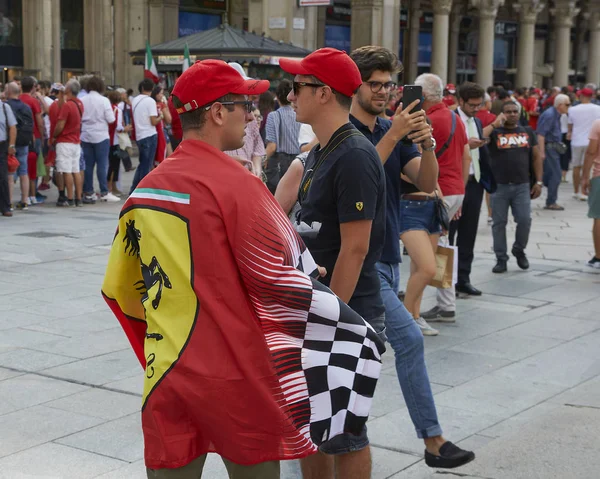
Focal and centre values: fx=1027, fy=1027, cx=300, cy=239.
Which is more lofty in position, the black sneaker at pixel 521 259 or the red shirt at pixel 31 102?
the red shirt at pixel 31 102

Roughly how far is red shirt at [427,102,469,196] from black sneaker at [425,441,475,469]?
13.1ft

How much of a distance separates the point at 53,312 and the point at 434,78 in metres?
3.50

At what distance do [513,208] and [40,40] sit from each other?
73.6ft

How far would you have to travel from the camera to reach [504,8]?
54.7 meters

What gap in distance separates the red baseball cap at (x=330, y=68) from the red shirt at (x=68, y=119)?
11.2 meters

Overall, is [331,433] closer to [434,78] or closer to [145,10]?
[434,78]

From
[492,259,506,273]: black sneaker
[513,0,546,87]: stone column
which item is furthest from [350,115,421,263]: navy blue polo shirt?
[513,0,546,87]: stone column

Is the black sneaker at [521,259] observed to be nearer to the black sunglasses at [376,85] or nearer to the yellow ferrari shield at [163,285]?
the black sunglasses at [376,85]

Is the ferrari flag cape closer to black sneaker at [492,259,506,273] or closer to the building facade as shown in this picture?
black sneaker at [492,259,506,273]

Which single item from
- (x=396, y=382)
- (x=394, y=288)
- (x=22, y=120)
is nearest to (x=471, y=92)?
(x=396, y=382)

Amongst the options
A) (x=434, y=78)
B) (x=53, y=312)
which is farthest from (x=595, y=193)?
(x=53, y=312)

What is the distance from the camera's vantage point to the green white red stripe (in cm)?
284

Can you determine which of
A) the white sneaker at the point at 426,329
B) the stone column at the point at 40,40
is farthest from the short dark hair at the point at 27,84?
the stone column at the point at 40,40

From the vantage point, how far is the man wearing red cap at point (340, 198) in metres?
3.61
